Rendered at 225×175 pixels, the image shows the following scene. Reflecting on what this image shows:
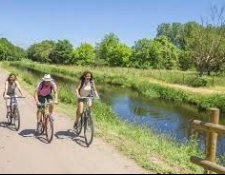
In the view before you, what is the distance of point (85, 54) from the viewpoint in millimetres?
89688

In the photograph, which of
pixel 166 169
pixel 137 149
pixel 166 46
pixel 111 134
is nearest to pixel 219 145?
pixel 111 134

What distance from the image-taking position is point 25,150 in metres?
10.1

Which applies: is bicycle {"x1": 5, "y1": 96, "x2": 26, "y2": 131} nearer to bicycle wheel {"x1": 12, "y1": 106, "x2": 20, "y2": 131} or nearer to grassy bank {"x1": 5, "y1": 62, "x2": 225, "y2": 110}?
bicycle wheel {"x1": 12, "y1": 106, "x2": 20, "y2": 131}

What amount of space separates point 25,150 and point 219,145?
867cm

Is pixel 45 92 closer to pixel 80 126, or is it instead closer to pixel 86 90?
pixel 86 90

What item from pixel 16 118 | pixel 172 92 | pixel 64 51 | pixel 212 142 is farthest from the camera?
pixel 64 51

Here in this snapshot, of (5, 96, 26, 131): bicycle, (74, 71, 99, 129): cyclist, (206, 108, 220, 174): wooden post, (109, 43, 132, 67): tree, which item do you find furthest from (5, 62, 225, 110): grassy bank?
(206, 108, 220, 174): wooden post

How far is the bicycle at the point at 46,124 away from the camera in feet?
35.3

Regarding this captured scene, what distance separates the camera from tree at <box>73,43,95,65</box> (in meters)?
88.9

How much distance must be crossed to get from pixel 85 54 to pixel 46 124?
79.1 m

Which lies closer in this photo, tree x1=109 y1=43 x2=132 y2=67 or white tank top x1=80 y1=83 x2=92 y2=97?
white tank top x1=80 y1=83 x2=92 y2=97

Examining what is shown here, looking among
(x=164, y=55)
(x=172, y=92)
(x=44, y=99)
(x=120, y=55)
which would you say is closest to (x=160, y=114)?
(x=172, y=92)

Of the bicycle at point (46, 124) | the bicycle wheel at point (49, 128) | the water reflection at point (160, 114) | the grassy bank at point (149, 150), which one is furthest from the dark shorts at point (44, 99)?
the water reflection at point (160, 114)

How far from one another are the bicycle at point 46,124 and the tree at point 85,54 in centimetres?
7539
